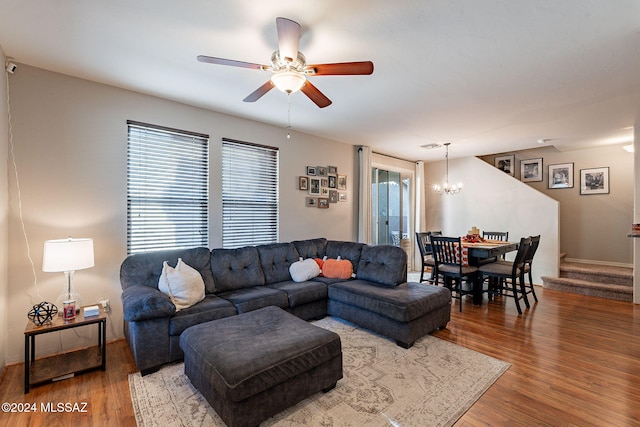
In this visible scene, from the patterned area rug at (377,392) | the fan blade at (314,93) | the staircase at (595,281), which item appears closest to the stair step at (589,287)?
the staircase at (595,281)

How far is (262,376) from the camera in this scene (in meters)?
1.71

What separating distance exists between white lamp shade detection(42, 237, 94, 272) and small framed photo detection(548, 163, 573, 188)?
7.92 metres

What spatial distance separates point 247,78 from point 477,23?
1.95 meters

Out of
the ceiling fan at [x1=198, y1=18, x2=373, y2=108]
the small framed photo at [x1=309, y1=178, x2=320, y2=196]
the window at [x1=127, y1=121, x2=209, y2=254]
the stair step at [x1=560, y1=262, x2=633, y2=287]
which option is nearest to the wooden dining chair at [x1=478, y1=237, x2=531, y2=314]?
the stair step at [x1=560, y1=262, x2=633, y2=287]

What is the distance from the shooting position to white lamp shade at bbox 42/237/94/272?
228cm

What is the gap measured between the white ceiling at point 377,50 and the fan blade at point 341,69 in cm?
32

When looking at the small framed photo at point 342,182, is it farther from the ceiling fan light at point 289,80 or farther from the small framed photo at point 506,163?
the small framed photo at point 506,163

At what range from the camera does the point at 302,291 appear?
330cm

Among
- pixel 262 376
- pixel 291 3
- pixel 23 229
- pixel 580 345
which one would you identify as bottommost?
pixel 580 345

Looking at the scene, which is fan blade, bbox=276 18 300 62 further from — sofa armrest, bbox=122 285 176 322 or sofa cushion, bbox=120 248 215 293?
sofa cushion, bbox=120 248 215 293

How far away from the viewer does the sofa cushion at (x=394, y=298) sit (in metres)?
2.79

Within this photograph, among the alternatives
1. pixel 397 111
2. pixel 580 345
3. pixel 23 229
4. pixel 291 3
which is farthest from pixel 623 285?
pixel 23 229

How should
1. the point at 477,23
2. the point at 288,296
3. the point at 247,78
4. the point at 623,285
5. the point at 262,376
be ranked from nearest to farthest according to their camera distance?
the point at 262,376 < the point at 477,23 < the point at 247,78 < the point at 288,296 < the point at 623,285

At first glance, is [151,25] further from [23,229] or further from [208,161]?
[23,229]
